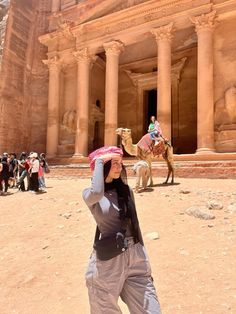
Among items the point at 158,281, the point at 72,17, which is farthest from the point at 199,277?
the point at 72,17

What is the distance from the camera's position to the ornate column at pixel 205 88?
15.5 meters

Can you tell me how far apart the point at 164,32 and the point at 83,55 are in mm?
5357

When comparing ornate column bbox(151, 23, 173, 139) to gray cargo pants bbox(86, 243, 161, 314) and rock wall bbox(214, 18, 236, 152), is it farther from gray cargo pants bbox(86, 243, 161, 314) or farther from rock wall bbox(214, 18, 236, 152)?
gray cargo pants bbox(86, 243, 161, 314)

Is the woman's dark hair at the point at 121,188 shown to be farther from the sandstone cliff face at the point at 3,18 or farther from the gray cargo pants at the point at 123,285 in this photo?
the sandstone cliff face at the point at 3,18

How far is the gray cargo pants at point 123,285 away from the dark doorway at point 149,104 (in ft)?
69.0

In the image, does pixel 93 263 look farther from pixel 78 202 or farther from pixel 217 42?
pixel 217 42

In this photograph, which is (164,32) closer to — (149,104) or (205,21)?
(205,21)

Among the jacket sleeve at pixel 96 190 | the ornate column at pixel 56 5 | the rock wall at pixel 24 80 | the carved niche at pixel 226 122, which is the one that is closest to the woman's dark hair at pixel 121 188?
the jacket sleeve at pixel 96 190

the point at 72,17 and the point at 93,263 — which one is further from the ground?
the point at 72,17

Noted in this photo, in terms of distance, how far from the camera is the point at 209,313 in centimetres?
352

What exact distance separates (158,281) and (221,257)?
109 cm

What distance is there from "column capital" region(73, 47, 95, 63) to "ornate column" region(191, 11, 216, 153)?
6.84 meters

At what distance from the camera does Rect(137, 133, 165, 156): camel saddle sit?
33.9ft

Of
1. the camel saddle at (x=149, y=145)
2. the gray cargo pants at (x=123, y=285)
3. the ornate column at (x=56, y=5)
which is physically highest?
the ornate column at (x=56, y=5)
